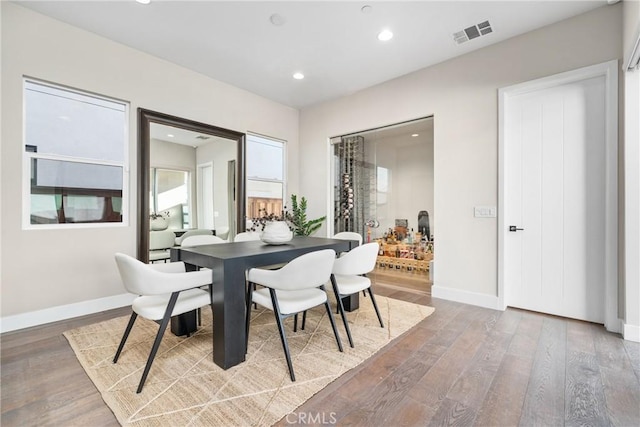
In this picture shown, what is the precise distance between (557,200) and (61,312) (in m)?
4.97

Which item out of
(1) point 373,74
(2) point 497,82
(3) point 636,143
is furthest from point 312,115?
(3) point 636,143

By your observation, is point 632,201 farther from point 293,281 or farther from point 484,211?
point 293,281

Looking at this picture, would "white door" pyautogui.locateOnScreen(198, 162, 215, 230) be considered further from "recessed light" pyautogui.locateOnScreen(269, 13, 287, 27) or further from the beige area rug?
"recessed light" pyautogui.locateOnScreen(269, 13, 287, 27)

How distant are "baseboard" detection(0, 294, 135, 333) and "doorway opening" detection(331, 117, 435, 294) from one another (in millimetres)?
3136

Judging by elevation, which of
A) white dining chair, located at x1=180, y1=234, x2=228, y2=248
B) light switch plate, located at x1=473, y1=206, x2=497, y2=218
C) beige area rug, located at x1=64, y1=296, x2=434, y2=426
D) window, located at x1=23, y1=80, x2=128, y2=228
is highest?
window, located at x1=23, y1=80, x2=128, y2=228

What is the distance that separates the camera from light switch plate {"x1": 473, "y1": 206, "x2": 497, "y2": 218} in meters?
3.08

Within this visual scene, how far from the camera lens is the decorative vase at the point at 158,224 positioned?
340 centimetres

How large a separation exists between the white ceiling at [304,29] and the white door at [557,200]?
846mm

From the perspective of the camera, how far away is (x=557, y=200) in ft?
9.13

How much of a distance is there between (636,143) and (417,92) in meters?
2.15

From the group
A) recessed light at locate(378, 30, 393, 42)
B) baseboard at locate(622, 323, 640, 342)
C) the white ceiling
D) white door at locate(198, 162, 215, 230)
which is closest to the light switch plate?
baseboard at locate(622, 323, 640, 342)

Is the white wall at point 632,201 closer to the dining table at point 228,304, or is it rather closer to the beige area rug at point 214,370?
the beige area rug at point 214,370

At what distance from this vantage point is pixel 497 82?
10.0 feet

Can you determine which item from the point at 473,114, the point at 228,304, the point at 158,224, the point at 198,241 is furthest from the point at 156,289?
the point at 473,114
